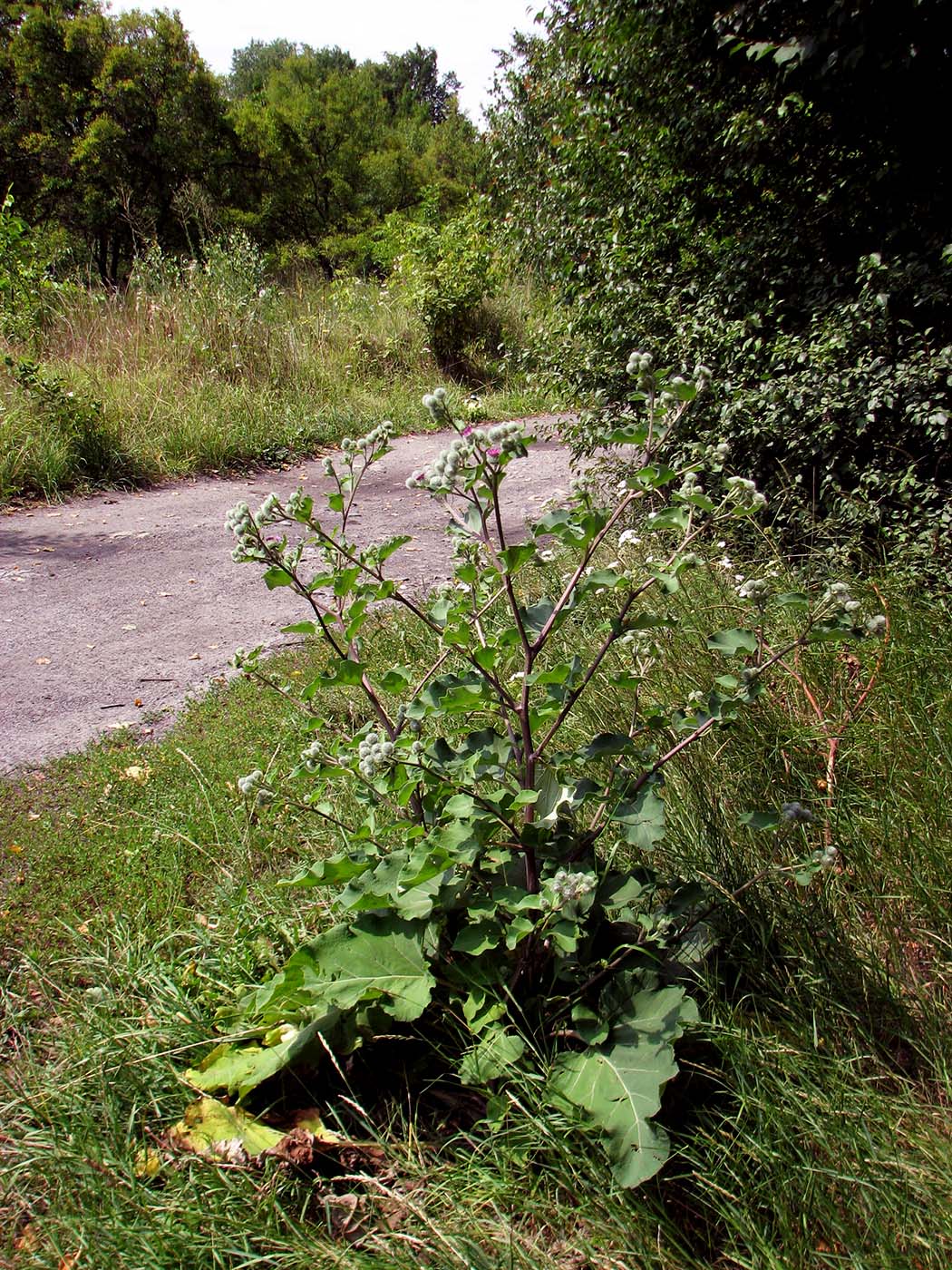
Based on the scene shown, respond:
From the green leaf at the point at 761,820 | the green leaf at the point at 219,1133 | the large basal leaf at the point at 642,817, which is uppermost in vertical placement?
the large basal leaf at the point at 642,817

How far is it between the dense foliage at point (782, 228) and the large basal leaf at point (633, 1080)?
8.23 ft

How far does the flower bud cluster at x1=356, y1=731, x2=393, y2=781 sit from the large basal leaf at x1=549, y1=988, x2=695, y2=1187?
1.94 feet

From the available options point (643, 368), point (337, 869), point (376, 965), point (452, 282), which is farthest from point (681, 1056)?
point (452, 282)

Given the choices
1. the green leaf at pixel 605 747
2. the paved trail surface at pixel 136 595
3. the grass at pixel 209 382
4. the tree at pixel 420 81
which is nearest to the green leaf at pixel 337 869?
the green leaf at pixel 605 747

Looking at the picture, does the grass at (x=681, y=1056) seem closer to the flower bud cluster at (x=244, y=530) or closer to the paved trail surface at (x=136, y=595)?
the flower bud cluster at (x=244, y=530)

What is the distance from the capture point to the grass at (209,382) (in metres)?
6.88

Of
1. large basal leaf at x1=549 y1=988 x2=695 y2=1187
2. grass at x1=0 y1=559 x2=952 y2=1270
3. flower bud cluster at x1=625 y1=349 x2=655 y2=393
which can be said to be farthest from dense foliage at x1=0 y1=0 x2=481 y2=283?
large basal leaf at x1=549 y1=988 x2=695 y2=1187

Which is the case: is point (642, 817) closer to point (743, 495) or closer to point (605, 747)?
point (605, 747)

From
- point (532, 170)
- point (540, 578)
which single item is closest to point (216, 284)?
point (532, 170)

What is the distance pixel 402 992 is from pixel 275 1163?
0.35m

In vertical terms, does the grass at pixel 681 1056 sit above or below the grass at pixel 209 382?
below

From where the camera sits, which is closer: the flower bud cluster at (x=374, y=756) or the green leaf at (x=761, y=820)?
the flower bud cluster at (x=374, y=756)

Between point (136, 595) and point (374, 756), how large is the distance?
4.11 m

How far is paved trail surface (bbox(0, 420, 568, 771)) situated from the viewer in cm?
379
